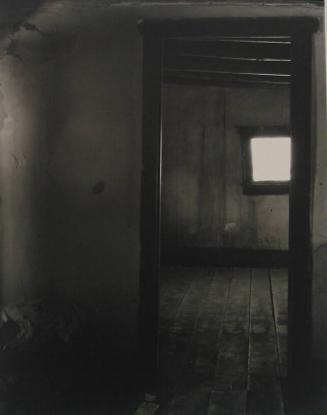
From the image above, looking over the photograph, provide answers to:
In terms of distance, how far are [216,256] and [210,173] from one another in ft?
4.26

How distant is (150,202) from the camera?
2834 millimetres

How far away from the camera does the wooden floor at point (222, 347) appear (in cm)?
269

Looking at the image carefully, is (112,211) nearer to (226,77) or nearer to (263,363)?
(263,363)

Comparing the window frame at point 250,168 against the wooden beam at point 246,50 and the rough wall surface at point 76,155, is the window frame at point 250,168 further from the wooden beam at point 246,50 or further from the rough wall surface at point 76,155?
the rough wall surface at point 76,155

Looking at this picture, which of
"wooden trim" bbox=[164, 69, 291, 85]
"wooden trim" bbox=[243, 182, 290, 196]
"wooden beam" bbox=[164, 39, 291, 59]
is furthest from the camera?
"wooden trim" bbox=[243, 182, 290, 196]

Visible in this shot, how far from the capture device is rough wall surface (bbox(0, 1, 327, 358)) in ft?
9.30

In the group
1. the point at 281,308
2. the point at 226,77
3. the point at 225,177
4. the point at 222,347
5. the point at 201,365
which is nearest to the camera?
the point at 201,365

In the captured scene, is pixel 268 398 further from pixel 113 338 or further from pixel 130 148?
pixel 130 148

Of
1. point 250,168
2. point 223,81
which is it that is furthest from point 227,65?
point 250,168

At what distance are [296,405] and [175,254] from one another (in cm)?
456

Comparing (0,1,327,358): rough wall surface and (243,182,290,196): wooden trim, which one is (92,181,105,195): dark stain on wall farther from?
(243,182,290,196): wooden trim

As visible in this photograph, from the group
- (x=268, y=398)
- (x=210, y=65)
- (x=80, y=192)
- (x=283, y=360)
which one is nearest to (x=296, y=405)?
(x=268, y=398)

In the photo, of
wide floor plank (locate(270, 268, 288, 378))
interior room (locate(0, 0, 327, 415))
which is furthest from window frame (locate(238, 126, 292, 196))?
interior room (locate(0, 0, 327, 415))

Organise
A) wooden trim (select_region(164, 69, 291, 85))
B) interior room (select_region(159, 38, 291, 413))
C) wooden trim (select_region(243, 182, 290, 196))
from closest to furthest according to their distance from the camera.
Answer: wooden trim (select_region(164, 69, 291, 85)) < interior room (select_region(159, 38, 291, 413)) < wooden trim (select_region(243, 182, 290, 196))
